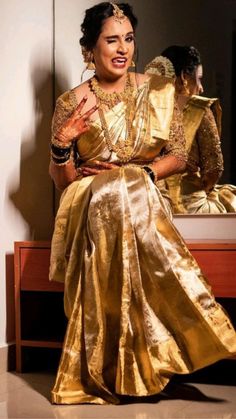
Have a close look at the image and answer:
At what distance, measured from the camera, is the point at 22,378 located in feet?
9.75

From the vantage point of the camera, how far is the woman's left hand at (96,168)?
2764 millimetres

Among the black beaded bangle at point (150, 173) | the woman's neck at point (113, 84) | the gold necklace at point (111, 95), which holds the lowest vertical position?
the black beaded bangle at point (150, 173)

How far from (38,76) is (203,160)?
772 millimetres

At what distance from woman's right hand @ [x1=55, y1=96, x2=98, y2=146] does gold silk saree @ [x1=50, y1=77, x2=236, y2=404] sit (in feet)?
0.61

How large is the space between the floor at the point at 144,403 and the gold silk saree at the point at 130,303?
6 cm

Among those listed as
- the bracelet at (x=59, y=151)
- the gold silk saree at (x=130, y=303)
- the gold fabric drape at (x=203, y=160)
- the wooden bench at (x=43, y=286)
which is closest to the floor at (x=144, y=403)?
the gold silk saree at (x=130, y=303)

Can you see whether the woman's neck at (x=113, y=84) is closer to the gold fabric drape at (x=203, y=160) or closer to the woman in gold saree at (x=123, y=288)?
the woman in gold saree at (x=123, y=288)

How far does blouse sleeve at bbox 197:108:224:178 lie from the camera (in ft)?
10.3

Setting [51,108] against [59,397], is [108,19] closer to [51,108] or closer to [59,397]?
[51,108]

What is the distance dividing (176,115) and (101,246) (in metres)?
0.62

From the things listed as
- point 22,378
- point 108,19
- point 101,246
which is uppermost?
point 108,19

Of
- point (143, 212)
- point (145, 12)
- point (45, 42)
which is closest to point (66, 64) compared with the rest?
point (45, 42)

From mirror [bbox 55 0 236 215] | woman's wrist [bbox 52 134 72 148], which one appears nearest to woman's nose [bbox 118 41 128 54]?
woman's wrist [bbox 52 134 72 148]

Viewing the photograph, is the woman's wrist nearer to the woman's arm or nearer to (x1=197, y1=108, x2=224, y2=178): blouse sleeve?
the woman's arm
